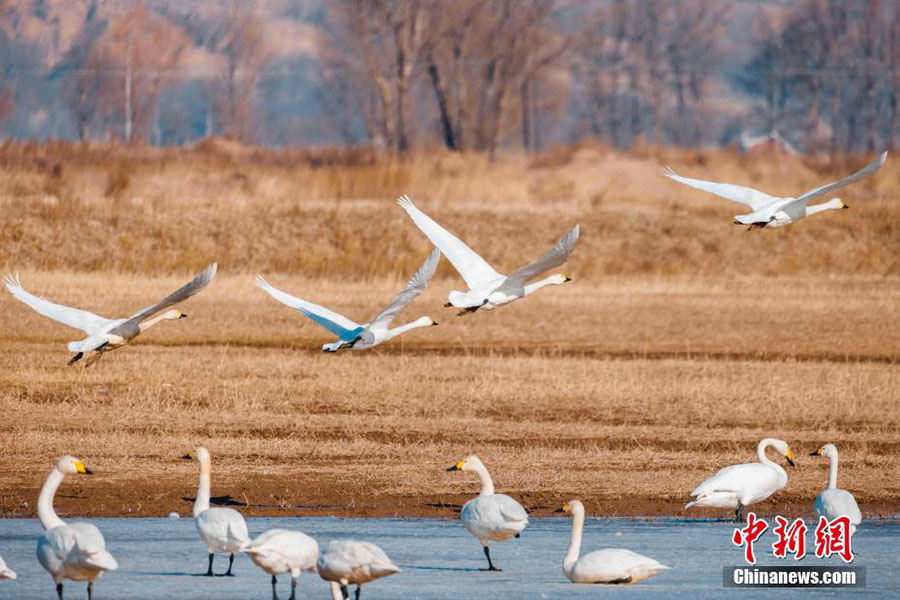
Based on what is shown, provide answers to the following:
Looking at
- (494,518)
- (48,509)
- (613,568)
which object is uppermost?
(48,509)

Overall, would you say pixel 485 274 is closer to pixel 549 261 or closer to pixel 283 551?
pixel 549 261

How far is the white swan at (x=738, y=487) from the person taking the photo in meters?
12.7

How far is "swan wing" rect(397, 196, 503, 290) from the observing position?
1588 centimetres

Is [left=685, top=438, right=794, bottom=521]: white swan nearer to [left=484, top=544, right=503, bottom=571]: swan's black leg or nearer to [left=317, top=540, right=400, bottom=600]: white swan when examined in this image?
[left=484, top=544, right=503, bottom=571]: swan's black leg

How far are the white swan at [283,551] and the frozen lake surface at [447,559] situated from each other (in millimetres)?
524

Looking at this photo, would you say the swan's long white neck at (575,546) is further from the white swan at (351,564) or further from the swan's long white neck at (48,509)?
the swan's long white neck at (48,509)

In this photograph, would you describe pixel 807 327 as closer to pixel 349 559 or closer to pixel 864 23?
pixel 349 559

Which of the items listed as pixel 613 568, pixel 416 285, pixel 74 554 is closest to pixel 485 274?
pixel 416 285

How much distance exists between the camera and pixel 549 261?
14258 mm

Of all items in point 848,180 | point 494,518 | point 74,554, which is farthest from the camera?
point 848,180

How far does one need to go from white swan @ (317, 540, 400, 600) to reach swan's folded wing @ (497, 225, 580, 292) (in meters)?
4.05

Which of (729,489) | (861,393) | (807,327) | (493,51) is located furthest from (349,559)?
(493,51)

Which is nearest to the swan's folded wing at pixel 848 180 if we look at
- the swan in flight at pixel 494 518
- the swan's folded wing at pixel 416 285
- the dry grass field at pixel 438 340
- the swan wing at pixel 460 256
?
the dry grass field at pixel 438 340

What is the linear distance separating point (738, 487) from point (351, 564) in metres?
4.08
